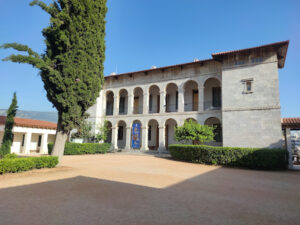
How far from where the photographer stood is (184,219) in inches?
137

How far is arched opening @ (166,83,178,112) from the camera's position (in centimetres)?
2225

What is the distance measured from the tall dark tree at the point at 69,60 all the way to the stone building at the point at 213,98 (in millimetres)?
10744

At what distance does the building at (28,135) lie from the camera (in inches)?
812

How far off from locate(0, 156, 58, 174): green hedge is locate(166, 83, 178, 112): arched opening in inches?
599

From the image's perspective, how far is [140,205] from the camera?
13.6 feet

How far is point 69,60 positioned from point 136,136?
13.7 metres

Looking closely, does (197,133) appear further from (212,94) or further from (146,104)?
(146,104)

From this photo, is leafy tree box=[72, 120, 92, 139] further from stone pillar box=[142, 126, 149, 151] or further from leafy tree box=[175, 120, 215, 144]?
leafy tree box=[175, 120, 215, 144]

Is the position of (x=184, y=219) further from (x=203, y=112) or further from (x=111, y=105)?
(x=111, y=105)

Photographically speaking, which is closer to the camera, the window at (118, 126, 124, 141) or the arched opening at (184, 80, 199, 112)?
the arched opening at (184, 80, 199, 112)

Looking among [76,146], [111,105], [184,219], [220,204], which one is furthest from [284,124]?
[111,105]

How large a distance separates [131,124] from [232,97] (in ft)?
37.6

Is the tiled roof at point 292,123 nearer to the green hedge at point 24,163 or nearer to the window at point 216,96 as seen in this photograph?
the window at point 216,96

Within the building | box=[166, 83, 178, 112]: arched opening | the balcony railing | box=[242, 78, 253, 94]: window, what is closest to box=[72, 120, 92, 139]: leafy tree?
the building
